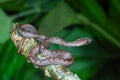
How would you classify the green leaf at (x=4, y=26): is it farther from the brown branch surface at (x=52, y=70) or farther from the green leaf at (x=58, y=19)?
the brown branch surface at (x=52, y=70)

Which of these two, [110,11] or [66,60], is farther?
[110,11]

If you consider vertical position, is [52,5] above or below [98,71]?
above

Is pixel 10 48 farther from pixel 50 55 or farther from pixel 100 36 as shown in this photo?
pixel 50 55

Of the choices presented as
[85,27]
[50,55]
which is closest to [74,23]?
[85,27]

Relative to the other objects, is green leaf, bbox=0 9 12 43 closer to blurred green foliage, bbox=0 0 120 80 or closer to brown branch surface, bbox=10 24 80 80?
blurred green foliage, bbox=0 0 120 80

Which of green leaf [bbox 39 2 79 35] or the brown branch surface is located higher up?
the brown branch surface

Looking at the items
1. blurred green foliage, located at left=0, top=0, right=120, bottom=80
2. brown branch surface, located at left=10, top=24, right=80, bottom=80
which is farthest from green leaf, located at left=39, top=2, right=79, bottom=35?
brown branch surface, located at left=10, top=24, right=80, bottom=80
